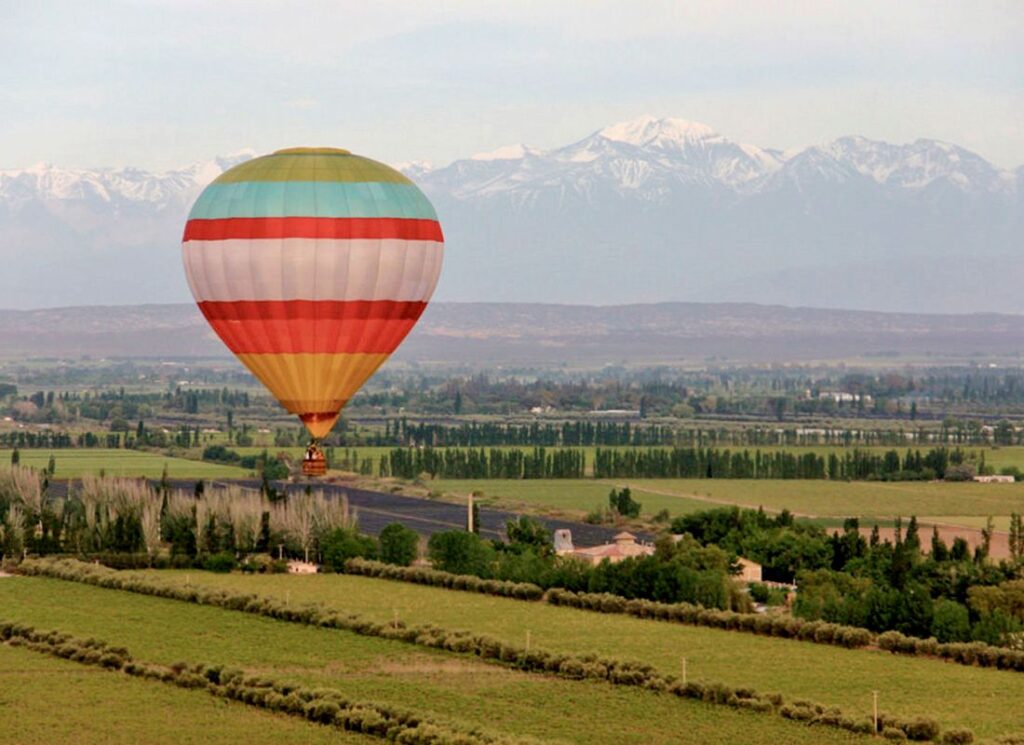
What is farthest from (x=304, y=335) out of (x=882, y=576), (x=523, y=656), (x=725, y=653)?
(x=882, y=576)

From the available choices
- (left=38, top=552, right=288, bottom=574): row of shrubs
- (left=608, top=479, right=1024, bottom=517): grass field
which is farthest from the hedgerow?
(left=608, top=479, right=1024, bottom=517): grass field

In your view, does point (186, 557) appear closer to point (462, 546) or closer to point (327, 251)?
point (462, 546)

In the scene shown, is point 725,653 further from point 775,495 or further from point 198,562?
point 775,495

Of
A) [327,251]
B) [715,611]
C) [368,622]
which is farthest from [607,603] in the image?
[327,251]

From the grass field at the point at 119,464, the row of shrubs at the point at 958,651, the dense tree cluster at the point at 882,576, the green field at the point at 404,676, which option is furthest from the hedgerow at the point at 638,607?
the grass field at the point at 119,464

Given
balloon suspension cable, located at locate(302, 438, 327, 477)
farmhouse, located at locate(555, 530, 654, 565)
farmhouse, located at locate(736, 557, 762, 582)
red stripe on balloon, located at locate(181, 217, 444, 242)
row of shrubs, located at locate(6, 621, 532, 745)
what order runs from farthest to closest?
farmhouse, located at locate(555, 530, 654, 565)
farmhouse, located at locate(736, 557, 762, 582)
red stripe on balloon, located at locate(181, 217, 444, 242)
balloon suspension cable, located at locate(302, 438, 327, 477)
row of shrubs, located at locate(6, 621, 532, 745)

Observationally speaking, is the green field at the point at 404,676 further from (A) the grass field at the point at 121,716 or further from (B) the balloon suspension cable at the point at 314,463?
(B) the balloon suspension cable at the point at 314,463

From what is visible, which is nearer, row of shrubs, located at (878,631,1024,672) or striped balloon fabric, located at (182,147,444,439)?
row of shrubs, located at (878,631,1024,672)

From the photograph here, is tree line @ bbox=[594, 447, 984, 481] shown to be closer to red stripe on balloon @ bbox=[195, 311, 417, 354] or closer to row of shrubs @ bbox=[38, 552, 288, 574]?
row of shrubs @ bbox=[38, 552, 288, 574]
